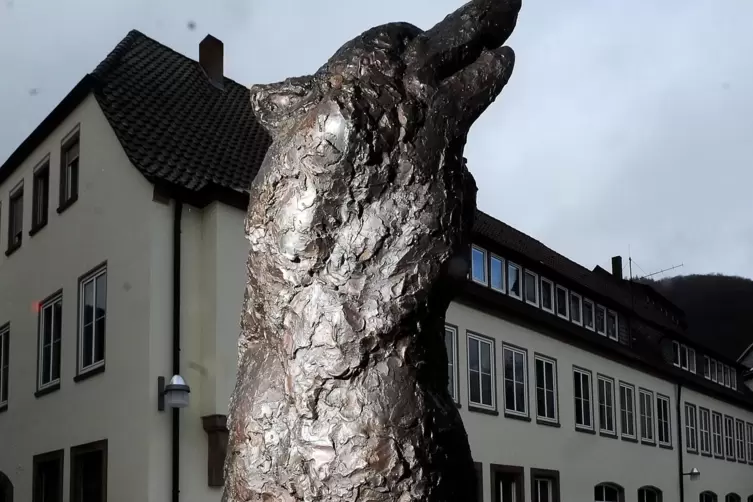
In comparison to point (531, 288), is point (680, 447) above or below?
below

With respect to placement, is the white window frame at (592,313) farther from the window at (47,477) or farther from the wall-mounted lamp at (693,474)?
the window at (47,477)

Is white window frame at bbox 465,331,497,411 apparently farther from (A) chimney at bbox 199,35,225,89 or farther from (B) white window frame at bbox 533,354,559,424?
(A) chimney at bbox 199,35,225,89

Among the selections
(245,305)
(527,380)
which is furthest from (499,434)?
(245,305)

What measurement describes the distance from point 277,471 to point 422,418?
1.36 ft

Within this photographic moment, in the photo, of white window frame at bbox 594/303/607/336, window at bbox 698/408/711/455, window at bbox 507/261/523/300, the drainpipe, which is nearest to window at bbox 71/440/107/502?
window at bbox 507/261/523/300

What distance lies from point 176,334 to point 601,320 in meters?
16.3

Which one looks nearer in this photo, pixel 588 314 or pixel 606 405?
pixel 606 405

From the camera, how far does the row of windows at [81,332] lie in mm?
13734

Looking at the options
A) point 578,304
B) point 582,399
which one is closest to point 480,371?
point 582,399

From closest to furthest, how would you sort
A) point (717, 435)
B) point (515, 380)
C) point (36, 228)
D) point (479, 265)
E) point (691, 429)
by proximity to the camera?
point (36, 228) < point (479, 265) < point (515, 380) < point (691, 429) < point (717, 435)

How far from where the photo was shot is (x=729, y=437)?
1411 inches

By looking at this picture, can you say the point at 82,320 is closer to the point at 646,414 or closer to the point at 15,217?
the point at 15,217

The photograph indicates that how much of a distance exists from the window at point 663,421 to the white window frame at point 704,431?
3.45 metres

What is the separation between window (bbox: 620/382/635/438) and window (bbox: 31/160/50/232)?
51.3ft
